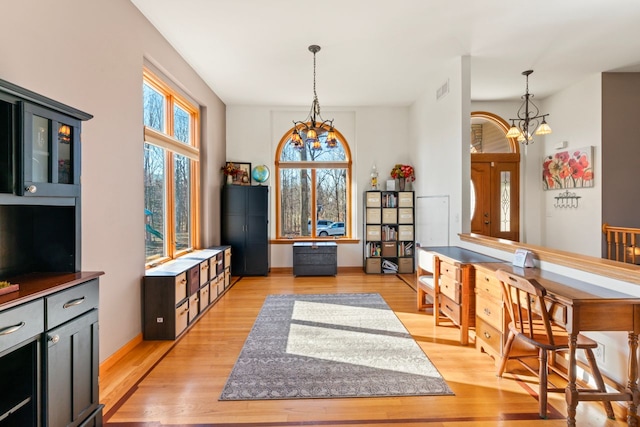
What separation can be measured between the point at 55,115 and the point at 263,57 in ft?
10.8

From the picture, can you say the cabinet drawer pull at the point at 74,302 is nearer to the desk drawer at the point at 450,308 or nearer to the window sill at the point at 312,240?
the desk drawer at the point at 450,308

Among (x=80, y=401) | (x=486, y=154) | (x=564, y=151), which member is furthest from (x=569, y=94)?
(x=80, y=401)

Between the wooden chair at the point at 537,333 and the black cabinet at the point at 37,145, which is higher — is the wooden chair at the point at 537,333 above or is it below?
below

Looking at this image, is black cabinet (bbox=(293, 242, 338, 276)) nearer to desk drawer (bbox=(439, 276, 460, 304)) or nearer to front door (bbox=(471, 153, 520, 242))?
front door (bbox=(471, 153, 520, 242))

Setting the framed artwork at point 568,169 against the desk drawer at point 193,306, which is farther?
the framed artwork at point 568,169

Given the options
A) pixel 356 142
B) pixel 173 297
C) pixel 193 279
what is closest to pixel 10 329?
pixel 173 297

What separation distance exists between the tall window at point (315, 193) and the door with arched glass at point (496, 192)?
2.53 m

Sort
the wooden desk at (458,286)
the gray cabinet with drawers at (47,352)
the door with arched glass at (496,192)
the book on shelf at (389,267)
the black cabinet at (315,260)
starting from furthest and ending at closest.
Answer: the book on shelf at (389,267) < the door with arched glass at (496,192) < the black cabinet at (315,260) < the wooden desk at (458,286) < the gray cabinet with drawers at (47,352)

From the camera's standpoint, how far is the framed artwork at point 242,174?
673cm

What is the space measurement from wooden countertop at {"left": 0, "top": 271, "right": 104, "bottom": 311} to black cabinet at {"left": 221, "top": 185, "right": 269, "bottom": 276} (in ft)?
14.4

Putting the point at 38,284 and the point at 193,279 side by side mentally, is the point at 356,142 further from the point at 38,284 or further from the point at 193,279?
the point at 38,284

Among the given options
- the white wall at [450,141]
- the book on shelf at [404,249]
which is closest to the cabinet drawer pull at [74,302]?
the white wall at [450,141]

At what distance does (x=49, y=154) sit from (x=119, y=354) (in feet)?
6.74

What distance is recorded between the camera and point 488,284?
3.05 metres
